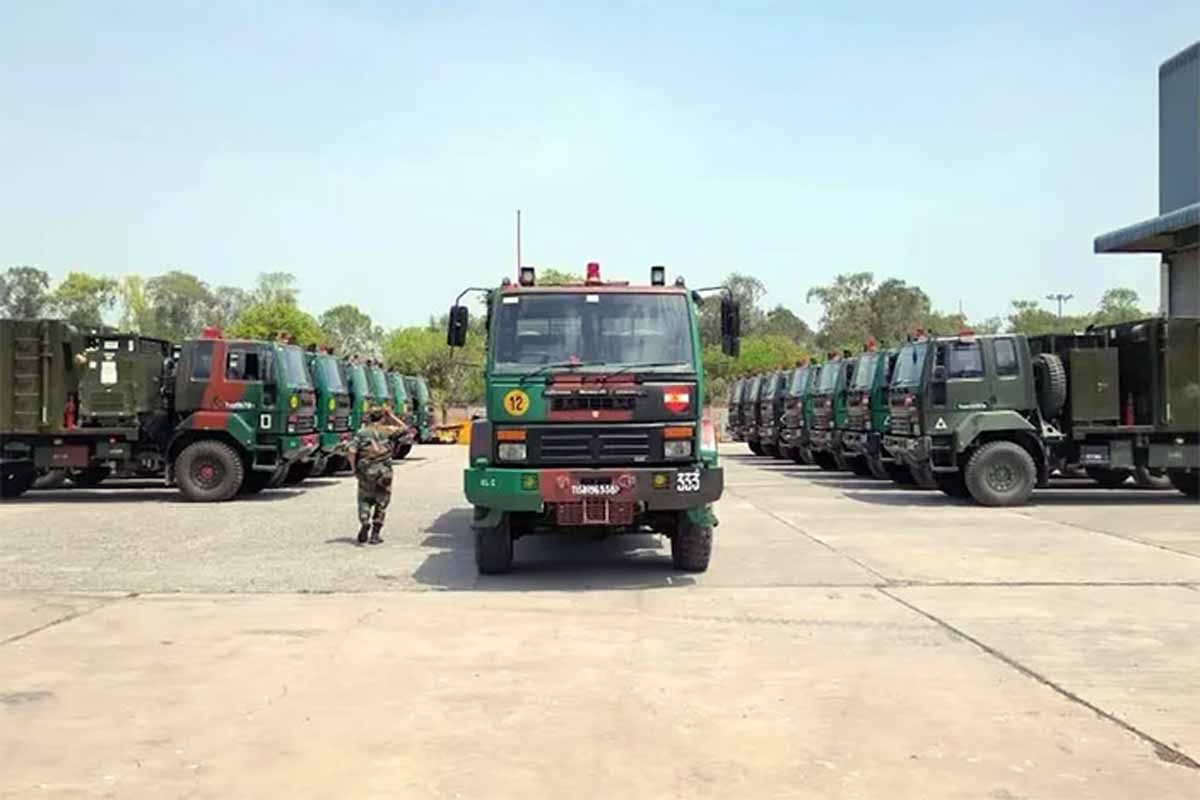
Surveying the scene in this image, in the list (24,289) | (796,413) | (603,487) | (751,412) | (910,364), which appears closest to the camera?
(603,487)

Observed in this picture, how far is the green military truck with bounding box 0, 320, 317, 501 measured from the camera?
1747 centimetres

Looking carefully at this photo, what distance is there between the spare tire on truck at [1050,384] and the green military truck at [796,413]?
348 inches

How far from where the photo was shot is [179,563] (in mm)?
11039

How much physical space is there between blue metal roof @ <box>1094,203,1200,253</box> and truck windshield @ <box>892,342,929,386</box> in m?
→ 12.8

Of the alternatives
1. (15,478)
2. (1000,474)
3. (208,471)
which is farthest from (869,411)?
(15,478)

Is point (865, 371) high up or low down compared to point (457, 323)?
down

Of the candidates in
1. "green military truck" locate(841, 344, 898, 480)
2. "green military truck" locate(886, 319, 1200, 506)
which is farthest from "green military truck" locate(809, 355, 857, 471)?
"green military truck" locate(886, 319, 1200, 506)

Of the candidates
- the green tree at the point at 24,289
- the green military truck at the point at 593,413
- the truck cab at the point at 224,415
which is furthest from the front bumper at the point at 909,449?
the green tree at the point at 24,289

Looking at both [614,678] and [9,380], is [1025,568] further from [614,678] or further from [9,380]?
[9,380]

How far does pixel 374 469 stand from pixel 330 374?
9.36 m

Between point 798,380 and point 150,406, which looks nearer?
point 150,406

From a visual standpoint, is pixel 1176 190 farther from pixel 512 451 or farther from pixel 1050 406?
pixel 512 451

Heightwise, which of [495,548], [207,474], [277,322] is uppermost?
[277,322]

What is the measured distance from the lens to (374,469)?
12.4 metres
